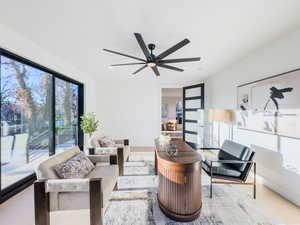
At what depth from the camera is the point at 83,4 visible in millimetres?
1701

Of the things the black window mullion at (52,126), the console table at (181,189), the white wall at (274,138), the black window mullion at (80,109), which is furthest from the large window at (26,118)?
the white wall at (274,138)

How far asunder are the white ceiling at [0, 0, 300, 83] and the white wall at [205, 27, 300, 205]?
22 centimetres

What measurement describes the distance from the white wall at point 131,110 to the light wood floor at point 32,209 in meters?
3.52

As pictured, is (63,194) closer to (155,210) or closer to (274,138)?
(155,210)

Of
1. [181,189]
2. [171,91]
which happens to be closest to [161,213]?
[181,189]

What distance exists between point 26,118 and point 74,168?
64.1 inches

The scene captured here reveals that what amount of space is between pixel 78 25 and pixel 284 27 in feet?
9.79

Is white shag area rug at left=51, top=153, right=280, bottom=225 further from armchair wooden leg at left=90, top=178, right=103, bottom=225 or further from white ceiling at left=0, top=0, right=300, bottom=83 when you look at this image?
white ceiling at left=0, top=0, right=300, bottom=83

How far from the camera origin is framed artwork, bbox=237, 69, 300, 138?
2199mm

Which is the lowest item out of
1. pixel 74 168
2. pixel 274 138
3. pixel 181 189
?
pixel 181 189

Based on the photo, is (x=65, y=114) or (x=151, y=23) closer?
(x=151, y=23)

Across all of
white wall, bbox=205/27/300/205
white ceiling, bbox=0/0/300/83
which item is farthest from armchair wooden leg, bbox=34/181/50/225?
white wall, bbox=205/27/300/205

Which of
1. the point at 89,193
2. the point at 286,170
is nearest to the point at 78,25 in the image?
the point at 89,193

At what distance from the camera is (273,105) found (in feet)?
8.39
